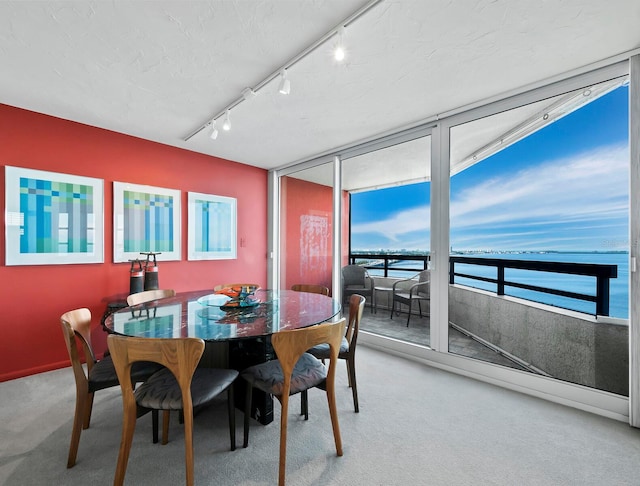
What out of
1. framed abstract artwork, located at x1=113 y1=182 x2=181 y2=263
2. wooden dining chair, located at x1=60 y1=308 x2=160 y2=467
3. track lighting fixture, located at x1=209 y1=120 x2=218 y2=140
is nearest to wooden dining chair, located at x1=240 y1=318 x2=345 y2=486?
wooden dining chair, located at x1=60 y1=308 x2=160 y2=467

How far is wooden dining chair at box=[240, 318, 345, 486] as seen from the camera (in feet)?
4.83

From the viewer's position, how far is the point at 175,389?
1558mm

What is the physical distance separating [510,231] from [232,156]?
12.1ft

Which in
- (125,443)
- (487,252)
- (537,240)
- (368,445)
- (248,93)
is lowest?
(368,445)

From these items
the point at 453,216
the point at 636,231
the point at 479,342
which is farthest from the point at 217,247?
the point at 636,231

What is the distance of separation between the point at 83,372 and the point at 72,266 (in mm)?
1932

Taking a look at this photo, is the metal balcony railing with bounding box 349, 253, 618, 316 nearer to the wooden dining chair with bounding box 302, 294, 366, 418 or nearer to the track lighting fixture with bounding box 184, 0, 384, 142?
the wooden dining chair with bounding box 302, 294, 366, 418

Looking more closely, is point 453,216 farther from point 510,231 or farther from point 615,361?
point 615,361

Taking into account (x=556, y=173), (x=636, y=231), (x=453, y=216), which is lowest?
(x=636, y=231)

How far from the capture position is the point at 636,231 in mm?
2031

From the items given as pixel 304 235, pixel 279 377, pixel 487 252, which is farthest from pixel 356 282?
pixel 279 377

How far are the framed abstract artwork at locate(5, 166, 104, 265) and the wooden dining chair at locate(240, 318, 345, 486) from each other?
2573 mm

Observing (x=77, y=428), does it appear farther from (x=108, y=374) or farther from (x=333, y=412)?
(x=333, y=412)

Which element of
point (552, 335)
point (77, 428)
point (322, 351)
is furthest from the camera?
point (552, 335)
